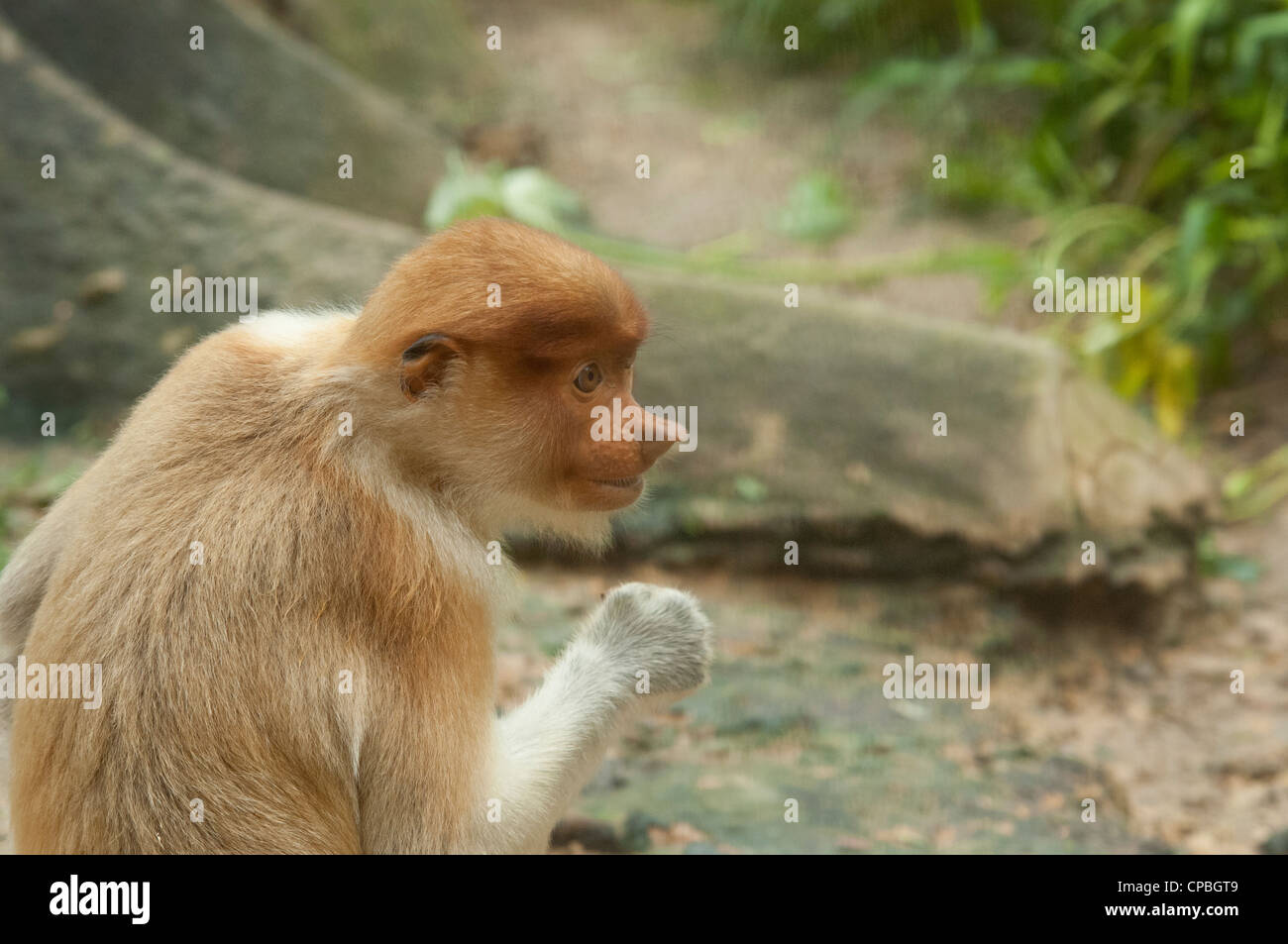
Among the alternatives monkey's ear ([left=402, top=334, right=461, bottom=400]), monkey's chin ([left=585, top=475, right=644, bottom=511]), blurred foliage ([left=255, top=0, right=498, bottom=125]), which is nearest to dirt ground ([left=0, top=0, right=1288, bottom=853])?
monkey's chin ([left=585, top=475, right=644, bottom=511])

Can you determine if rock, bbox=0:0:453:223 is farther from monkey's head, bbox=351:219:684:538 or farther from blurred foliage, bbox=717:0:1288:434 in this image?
monkey's head, bbox=351:219:684:538

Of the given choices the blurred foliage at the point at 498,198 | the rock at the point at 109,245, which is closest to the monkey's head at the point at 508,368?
the rock at the point at 109,245

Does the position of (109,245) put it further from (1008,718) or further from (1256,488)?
(1256,488)

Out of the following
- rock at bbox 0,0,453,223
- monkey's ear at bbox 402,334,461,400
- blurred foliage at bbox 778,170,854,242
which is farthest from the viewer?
blurred foliage at bbox 778,170,854,242

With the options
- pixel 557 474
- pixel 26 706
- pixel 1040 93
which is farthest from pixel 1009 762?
pixel 1040 93

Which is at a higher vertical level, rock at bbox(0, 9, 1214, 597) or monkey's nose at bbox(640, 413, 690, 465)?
rock at bbox(0, 9, 1214, 597)

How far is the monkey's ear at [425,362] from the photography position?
9.81ft

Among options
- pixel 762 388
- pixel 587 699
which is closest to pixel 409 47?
pixel 762 388

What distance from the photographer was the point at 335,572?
9.37 ft

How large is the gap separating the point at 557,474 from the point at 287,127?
6.14m

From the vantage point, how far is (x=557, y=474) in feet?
10.5

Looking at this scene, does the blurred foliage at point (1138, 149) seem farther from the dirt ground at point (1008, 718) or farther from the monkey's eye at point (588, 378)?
the monkey's eye at point (588, 378)

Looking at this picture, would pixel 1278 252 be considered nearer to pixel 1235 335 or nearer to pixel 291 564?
pixel 1235 335

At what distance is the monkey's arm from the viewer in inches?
122
